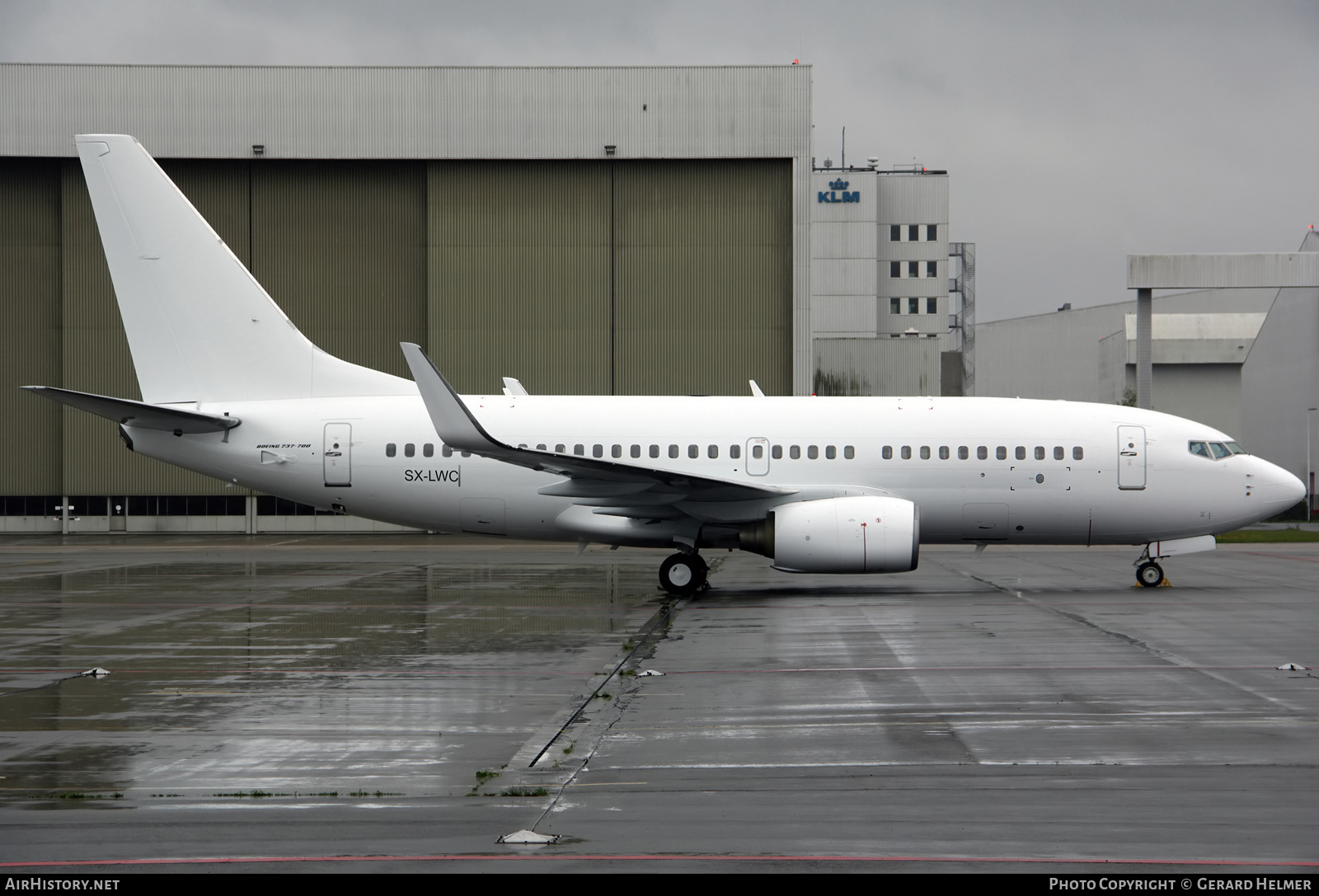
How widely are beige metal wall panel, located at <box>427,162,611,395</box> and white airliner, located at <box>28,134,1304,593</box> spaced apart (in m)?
18.6

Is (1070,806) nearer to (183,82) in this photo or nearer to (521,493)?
(521,493)

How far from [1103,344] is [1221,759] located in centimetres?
6841

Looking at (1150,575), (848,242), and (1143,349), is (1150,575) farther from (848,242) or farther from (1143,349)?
(848,242)

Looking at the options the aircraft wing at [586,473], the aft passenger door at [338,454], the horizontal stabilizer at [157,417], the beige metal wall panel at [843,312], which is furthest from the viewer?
the beige metal wall panel at [843,312]


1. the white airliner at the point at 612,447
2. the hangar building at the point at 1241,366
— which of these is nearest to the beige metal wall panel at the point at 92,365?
the white airliner at the point at 612,447

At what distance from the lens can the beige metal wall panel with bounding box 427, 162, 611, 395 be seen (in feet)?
128

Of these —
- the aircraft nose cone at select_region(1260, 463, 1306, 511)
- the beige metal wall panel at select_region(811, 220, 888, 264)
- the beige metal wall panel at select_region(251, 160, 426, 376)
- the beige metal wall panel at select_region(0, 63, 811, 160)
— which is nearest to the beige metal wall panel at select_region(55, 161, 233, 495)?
the beige metal wall panel at select_region(0, 63, 811, 160)

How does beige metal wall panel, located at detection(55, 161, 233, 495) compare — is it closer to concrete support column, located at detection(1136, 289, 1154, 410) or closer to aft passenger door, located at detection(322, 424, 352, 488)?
aft passenger door, located at detection(322, 424, 352, 488)

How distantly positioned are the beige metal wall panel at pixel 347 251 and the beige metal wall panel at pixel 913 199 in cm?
5229

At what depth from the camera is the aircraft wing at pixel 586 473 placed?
1677 centimetres

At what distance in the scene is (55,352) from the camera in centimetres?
3991

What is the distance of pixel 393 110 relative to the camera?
38781 mm

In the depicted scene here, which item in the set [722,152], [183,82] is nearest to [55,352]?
[183,82]

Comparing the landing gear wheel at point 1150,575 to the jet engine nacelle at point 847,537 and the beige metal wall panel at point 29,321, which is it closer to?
the jet engine nacelle at point 847,537
